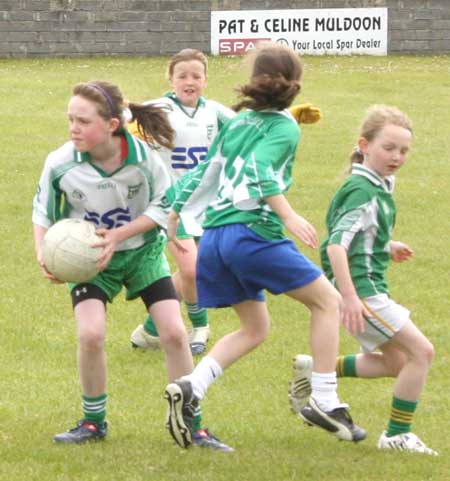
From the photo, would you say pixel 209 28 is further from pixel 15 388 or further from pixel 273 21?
pixel 15 388

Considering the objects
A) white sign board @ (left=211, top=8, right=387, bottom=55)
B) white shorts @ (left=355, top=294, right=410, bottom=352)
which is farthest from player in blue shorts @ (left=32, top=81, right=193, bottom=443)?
white sign board @ (left=211, top=8, right=387, bottom=55)

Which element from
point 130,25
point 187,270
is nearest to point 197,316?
point 187,270

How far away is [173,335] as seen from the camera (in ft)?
20.0

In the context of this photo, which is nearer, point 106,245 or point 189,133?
point 106,245

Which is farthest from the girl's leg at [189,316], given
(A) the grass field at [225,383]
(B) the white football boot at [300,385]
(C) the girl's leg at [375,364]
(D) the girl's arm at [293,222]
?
(D) the girl's arm at [293,222]

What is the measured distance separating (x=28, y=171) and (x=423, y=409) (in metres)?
9.36

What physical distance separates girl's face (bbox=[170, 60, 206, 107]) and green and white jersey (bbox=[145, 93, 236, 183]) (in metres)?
0.05

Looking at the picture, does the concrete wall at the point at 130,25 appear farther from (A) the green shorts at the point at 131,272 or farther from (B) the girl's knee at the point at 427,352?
(B) the girl's knee at the point at 427,352

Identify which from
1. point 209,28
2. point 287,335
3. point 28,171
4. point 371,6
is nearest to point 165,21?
point 209,28

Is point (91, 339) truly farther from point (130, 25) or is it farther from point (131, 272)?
point (130, 25)

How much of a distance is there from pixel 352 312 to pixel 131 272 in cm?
113

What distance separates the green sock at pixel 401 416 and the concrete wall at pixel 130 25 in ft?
72.8

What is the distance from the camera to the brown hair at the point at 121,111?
6066 mm

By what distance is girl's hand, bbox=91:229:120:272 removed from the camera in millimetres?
5949
